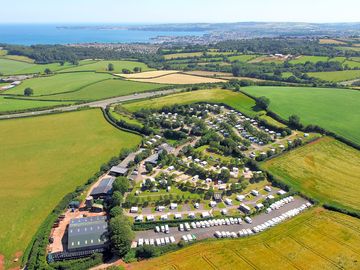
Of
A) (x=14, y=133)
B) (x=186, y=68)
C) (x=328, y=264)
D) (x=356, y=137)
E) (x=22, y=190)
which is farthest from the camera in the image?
(x=186, y=68)

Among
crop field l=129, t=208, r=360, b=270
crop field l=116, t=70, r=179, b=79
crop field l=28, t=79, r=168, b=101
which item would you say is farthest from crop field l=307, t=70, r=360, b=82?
crop field l=129, t=208, r=360, b=270

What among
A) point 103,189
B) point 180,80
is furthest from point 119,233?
point 180,80

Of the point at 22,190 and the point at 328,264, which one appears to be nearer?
the point at 328,264

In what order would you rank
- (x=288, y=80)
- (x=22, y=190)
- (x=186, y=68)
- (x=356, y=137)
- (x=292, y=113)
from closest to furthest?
(x=22, y=190) → (x=356, y=137) → (x=292, y=113) → (x=288, y=80) → (x=186, y=68)

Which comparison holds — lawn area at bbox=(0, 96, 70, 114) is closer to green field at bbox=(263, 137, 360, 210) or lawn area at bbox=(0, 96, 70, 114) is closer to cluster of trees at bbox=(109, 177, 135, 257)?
cluster of trees at bbox=(109, 177, 135, 257)

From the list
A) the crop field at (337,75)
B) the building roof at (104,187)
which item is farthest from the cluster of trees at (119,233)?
the crop field at (337,75)

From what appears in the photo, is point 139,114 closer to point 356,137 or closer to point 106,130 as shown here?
point 106,130

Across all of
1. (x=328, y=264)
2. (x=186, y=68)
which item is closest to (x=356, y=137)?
(x=328, y=264)
